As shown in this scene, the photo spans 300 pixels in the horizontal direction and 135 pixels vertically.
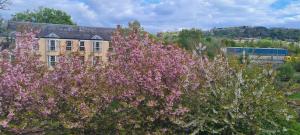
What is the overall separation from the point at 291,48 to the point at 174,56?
8005cm

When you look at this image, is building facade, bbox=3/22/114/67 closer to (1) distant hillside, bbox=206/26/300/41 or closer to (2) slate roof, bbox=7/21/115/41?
(2) slate roof, bbox=7/21/115/41

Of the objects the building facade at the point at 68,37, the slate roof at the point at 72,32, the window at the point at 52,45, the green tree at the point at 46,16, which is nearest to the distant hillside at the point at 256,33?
the green tree at the point at 46,16

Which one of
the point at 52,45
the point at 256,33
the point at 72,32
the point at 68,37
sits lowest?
the point at 52,45

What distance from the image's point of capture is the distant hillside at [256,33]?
87.8 metres

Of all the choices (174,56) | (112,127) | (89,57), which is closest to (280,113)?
(174,56)

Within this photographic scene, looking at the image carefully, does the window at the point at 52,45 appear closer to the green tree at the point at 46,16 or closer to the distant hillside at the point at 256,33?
the green tree at the point at 46,16

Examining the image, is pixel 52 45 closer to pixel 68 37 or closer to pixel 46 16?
pixel 68 37

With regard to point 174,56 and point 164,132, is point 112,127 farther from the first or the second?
point 174,56

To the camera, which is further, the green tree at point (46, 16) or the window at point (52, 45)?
the green tree at point (46, 16)

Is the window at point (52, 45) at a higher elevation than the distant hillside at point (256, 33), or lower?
lower

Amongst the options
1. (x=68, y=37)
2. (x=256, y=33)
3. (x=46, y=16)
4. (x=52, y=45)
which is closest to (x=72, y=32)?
(x=68, y=37)

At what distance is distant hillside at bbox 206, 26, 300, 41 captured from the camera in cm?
8775

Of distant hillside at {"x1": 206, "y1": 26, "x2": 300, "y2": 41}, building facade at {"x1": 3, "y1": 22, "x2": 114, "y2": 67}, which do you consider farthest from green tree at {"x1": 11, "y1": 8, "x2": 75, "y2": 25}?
distant hillside at {"x1": 206, "y1": 26, "x2": 300, "y2": 41}

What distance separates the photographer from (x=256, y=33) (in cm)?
9294
